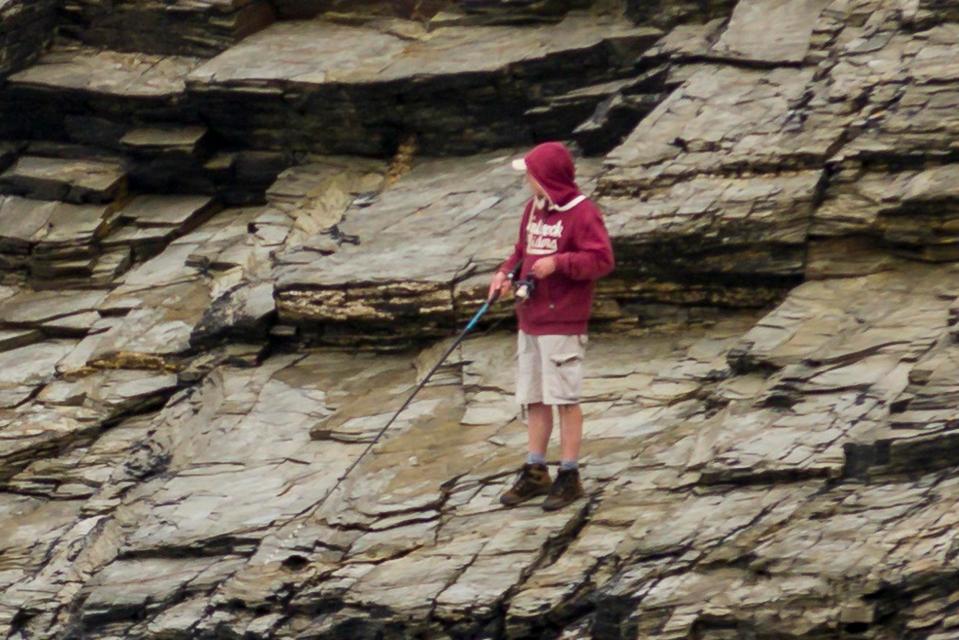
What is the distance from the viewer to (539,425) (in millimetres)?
15844

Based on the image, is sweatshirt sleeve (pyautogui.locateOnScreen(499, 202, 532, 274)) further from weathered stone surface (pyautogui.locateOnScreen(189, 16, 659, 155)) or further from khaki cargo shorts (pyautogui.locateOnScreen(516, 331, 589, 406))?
weathered stone surface (pyautogui.locateOnScreen(189, 16, 659, 155))

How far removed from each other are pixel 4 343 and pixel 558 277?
9106mm

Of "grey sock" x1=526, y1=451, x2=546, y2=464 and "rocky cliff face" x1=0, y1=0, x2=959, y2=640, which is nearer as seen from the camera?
"rocky cliff face" x1=0, y1=0, x2=959, y2=640

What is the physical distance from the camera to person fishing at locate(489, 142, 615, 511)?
15445mm

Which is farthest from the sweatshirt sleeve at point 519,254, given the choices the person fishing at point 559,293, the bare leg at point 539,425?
the bare leg at point 539,425

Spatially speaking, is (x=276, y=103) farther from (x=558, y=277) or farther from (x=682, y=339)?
(x=558, y=277)

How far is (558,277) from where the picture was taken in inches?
611

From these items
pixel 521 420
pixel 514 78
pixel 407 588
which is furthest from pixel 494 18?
pixel 407 588

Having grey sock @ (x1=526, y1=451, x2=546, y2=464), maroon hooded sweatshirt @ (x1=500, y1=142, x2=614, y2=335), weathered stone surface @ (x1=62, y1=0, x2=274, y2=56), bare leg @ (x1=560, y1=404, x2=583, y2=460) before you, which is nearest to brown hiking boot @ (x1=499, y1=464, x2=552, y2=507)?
grey sock @ (x1=526, y1=451, x2=546, y2=464)

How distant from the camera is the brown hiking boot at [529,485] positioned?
15961 mm

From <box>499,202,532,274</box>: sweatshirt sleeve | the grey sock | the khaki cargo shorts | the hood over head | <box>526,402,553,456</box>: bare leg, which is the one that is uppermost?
the hood over head

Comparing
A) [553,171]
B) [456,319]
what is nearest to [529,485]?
[553,171]

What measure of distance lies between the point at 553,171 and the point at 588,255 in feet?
2.31

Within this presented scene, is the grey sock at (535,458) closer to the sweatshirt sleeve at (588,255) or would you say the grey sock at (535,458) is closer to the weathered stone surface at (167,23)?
the sweatshirt sleeve at (588,255)
